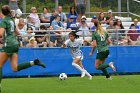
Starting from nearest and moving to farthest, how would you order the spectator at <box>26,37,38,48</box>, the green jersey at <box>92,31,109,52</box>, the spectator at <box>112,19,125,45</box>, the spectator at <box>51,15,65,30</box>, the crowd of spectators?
the green jersey at <box>92,31,109,52</box>
the spectator at <box>26,37,38,48</box>
the crowd of spectators
the spectator at <box>112,19,125,45</box>
the spectator at <box>51,15,65,30</box>

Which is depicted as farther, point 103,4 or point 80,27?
point 103,4

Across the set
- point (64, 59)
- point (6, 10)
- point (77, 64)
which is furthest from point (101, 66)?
point (6, 10)

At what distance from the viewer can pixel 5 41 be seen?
12.7 metres

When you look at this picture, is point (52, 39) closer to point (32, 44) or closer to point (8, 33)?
point (32, 44)

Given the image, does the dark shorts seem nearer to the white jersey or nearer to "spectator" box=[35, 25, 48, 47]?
"spectator" box=[35, 25, 48, 47]

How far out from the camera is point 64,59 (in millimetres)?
20734

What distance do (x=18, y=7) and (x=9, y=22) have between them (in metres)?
11.8

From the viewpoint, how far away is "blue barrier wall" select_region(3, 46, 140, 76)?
2033cm

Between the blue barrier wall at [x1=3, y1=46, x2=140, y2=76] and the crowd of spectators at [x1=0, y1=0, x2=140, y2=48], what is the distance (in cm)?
30

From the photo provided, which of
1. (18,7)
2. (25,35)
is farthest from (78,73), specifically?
(18,7)

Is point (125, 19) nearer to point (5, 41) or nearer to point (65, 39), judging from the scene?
point (65, 39)

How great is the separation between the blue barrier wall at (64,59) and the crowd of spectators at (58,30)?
0.98 feet

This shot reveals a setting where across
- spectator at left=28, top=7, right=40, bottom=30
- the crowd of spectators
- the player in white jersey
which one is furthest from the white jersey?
spectator at left=28, top=7, right=40, bottom=30

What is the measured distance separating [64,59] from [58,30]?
4.14 feet
